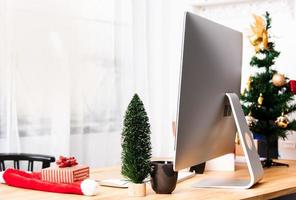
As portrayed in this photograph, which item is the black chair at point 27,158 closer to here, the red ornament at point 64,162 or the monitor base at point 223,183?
the red ornament at point 64,162

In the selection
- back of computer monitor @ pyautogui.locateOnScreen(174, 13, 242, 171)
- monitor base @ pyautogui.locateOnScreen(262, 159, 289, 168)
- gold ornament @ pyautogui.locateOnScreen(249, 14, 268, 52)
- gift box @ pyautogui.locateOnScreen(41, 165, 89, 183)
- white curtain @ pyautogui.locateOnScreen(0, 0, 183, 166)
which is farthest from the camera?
white curtain @ pyautogui.locateOnScreen(0, 0, 183, 166)

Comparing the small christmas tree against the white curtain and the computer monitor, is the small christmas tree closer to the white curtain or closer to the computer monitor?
the computer monitor

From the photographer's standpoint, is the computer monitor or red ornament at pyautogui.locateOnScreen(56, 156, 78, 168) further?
red ornament at pyautogui.locateOnScreen(56, 156, 78, 168)

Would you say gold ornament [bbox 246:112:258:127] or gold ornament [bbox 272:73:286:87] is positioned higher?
gold ornament [bbox 272:73:286:87]

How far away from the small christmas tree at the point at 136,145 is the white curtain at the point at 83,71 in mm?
1243

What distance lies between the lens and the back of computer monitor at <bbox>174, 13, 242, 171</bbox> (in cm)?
160

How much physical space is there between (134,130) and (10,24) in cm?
136

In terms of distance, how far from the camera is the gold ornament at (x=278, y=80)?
2430 millimetres

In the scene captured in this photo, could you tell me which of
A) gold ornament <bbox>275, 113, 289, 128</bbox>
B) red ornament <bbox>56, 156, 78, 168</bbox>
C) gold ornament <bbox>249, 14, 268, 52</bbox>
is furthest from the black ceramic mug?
gold ornament <bbox>249, 14, 268, 52</bbox>

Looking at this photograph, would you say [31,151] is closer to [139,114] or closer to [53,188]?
[53,188]

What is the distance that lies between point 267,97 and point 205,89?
0.82 metres

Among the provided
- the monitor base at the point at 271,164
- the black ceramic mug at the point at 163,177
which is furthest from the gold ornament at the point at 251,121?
the black ceramic mug at the point at 163,177

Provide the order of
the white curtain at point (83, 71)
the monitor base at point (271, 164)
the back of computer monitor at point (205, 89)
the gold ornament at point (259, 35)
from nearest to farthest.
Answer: the back of computer monitor at point (205, 89)
the monitor base at point (271, 164)
the gold ornament at point (259, 35)
the white curtain at point (83, 71)

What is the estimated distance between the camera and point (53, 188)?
1686 millimetres
